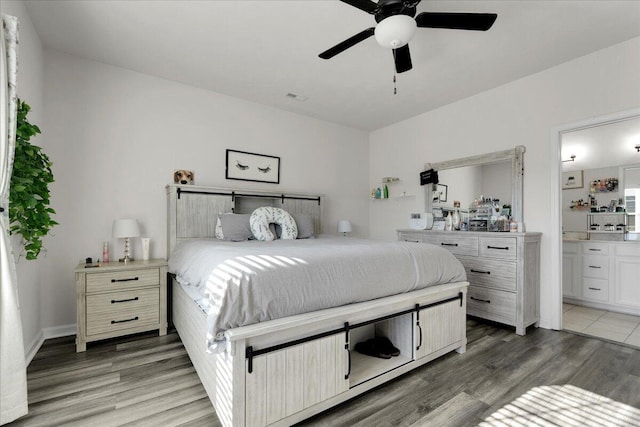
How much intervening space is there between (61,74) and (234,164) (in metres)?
1.82

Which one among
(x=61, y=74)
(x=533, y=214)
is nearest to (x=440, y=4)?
(x=533, y=214)

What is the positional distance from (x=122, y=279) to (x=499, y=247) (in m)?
3.62

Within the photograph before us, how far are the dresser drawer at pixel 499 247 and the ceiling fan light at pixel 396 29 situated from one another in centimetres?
220

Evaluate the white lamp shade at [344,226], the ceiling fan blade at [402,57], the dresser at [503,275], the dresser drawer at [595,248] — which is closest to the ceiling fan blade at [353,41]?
the ceiling fan blade at [402,57]

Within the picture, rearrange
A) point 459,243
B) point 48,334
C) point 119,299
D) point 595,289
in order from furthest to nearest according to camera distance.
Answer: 1. point 595,289
2. point 459,243
3. point 48,334
4. point 119,299

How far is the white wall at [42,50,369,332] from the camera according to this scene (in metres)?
2.80

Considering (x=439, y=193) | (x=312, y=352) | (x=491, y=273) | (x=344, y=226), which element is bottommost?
(x=312, y=352)

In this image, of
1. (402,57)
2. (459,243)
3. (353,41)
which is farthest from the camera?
(459,243)

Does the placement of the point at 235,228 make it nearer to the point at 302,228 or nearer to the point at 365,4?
the point at 302,228

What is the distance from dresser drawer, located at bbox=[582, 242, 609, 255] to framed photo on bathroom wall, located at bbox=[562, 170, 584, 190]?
938 mm

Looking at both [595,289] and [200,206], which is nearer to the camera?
[200,206]

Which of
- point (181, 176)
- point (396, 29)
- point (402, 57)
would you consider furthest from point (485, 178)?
point (181, 176)

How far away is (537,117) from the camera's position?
315cm

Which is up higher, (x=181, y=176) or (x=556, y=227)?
(x=181, y=176)
